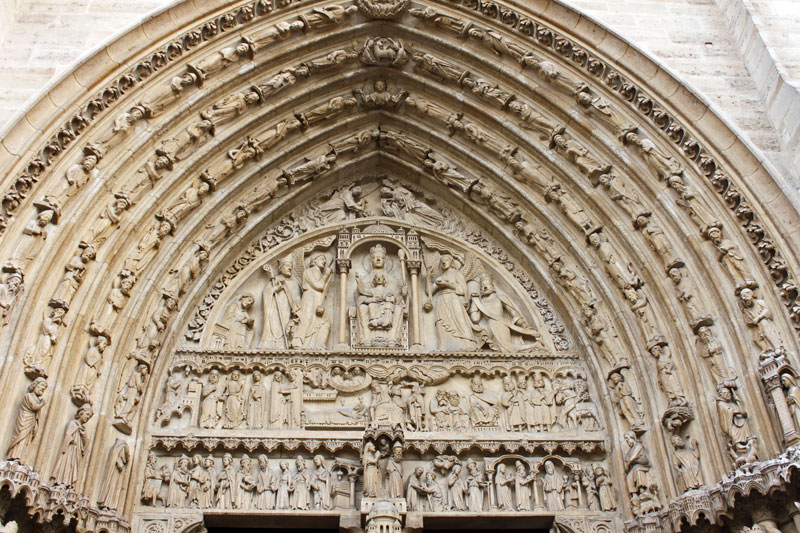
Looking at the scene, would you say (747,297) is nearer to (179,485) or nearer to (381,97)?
(381,97)

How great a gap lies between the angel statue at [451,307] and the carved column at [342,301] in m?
0.89

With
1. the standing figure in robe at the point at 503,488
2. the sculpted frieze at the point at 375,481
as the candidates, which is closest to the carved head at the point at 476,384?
the sculpted frieze at the point at 375,481

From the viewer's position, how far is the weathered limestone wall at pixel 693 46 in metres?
6.85

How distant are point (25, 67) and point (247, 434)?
375 cm

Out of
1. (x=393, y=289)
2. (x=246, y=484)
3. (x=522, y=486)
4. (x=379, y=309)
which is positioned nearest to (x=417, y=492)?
(x=522, y=486)

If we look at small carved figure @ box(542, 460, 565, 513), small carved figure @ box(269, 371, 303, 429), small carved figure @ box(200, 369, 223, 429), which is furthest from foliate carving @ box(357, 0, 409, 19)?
small carved figure @ box(542, 460, 565, 513)

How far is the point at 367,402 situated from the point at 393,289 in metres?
1.42

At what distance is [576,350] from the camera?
771 centimetres

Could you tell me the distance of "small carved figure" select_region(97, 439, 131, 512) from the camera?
6090mm

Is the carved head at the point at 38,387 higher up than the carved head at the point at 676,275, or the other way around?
the carved head at the point at 676,275

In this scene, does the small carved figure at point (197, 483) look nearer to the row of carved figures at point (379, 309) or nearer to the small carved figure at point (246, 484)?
the small carved figure at point (246, 484)

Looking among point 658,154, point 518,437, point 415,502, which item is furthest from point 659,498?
point 658,154

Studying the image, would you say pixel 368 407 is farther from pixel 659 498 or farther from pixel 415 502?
pixel 659 498

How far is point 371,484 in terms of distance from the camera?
253 inches
